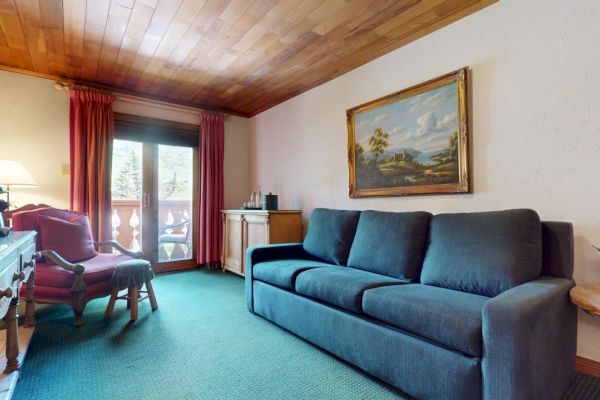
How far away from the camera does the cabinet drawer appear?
4.05ft

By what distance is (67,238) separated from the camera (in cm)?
272

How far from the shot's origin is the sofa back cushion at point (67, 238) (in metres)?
2.64

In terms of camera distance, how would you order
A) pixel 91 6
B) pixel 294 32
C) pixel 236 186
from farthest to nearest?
pixel 236 186, pixel 294 32, pixel 91 6

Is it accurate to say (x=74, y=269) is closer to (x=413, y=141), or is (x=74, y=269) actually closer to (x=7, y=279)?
(x=7, y=279)

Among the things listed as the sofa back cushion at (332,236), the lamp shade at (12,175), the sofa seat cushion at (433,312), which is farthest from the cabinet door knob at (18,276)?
the sofa back cushion at (332,236)

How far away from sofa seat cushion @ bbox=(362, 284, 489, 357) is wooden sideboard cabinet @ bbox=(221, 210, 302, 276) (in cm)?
181

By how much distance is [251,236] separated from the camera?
12.1ft

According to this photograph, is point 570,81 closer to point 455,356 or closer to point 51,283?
point 455,356

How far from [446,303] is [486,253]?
1.57 ft

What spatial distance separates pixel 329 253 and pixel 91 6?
2613mm

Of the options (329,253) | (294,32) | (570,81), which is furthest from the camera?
(329,253)

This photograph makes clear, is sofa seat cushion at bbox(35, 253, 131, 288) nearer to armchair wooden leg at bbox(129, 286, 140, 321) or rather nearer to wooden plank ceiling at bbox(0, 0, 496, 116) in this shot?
armchair wooden leg at bbox(129, 286, 140, 321)

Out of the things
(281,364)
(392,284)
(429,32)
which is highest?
(429,32)

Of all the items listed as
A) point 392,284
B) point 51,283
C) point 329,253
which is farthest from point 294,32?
point 51,283
